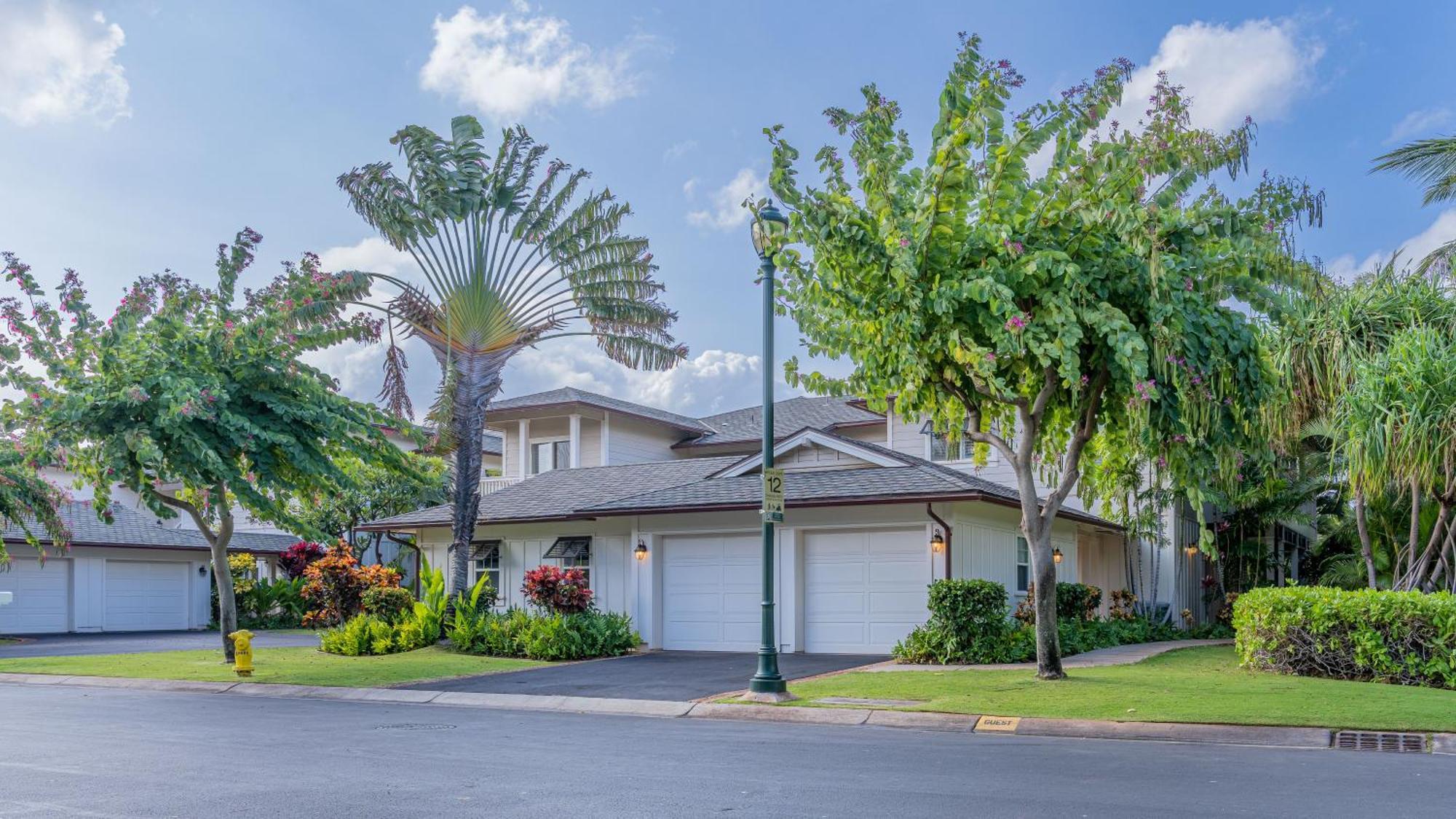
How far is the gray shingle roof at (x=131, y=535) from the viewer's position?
111 ft

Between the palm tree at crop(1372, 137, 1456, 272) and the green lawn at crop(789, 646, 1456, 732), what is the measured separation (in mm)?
10878

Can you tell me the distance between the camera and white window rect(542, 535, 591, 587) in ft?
81.3

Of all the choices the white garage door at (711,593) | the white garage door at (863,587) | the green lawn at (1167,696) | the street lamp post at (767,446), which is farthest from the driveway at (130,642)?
the green lawn at (1167,696)

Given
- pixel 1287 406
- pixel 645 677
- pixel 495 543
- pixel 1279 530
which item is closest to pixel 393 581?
pixel 495 543

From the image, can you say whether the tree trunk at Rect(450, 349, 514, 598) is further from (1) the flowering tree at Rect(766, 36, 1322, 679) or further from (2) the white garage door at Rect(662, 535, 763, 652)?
(1) the flowering tree at Rect(766, 36, 1322, 679)

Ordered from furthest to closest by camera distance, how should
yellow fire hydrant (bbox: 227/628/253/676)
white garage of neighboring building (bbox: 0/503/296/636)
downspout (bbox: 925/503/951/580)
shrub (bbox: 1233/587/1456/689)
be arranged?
white garage of neighboring building (bbox: 0/503/296/636)
downspout (bbox: 925/503/951/580)
yellow fire hydrant (bbox: 227/628/253/676)
shrub (bbox: 1233/587/1456/689)

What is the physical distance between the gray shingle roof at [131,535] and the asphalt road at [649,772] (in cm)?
2368

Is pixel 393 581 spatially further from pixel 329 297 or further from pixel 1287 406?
pixel 1287 406

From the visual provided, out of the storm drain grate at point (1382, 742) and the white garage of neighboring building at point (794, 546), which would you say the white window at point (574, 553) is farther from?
the storm drain grate at point (1382, 742)

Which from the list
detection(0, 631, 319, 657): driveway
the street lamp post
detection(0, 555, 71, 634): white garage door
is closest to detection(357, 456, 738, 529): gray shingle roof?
detection(0, 631, 319, 657): driveway

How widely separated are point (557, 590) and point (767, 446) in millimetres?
7939

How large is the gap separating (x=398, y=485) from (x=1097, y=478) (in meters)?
24.7

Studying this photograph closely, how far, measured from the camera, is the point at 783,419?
117ft

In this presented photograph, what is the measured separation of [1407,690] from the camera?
44.9 feet
